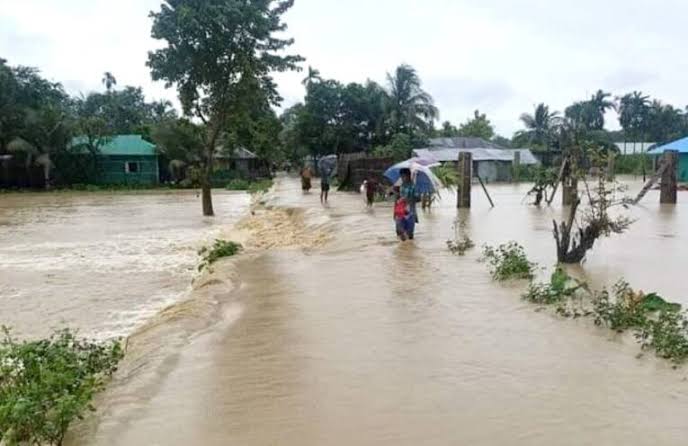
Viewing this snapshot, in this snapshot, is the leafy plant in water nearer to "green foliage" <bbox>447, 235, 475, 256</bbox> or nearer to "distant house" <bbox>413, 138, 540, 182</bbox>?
"green foliage" <bbox>447, 235, 475, 256</bbox>

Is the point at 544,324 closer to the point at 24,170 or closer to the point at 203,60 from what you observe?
the point at 203,60

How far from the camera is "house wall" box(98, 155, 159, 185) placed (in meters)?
46.0

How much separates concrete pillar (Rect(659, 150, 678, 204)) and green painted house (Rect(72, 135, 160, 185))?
1398 inches

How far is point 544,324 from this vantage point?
657 centimetres

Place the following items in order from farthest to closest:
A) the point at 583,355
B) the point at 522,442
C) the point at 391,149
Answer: the point at 391,149, the point at 583,355, the point at 522,442

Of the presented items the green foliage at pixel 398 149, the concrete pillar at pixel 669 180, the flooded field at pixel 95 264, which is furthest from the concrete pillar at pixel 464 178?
the green foliage at pixel 398 149

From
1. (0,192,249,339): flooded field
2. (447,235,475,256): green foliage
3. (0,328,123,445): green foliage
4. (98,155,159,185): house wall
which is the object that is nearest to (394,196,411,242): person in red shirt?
(447,235,475,256): green foliage

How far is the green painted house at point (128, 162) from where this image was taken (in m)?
46.0

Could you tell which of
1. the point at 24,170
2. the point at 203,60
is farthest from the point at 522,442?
the point at 24,170

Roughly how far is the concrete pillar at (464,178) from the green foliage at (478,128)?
56.1 meters

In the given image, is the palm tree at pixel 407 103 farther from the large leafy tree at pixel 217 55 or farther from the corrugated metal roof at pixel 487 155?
the large leafy tree at pixel 217 55

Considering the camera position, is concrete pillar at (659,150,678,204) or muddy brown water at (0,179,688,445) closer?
muddy brown water at (0,179,688,445)

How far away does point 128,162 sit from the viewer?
46.6 meters

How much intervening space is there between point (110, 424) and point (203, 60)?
20.3 meters
